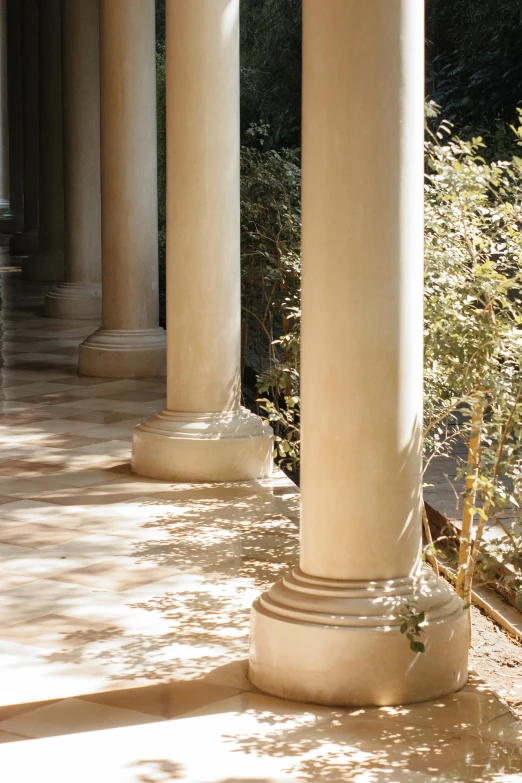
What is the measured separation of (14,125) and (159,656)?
1551 inches

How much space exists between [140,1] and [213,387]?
6650 mm

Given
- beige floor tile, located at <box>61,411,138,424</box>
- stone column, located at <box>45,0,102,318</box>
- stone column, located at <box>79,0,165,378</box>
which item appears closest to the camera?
beige floor tile, located at <box>61,411,138,424</box>

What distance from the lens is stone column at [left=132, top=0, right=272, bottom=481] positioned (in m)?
10.8

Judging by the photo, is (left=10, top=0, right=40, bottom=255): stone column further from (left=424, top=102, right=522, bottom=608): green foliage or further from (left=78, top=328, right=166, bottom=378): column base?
(left=424, top=102, right=522, bottom=608): green foliage

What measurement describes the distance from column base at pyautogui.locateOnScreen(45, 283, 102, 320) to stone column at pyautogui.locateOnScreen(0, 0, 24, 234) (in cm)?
2141

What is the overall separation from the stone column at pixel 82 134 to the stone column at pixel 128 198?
17.5ft

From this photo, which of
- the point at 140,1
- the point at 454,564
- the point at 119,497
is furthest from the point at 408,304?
the point at 140,1

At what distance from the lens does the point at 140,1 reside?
1575 centimetres

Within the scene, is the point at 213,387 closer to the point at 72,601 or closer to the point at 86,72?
the point at 72,601

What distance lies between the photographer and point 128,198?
1630cm

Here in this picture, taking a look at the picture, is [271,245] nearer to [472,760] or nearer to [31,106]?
[472,760]

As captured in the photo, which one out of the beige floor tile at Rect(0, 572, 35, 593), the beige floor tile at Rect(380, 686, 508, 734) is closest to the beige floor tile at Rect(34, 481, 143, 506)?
the beige floor tile at Rect(0, 572, 35, 593)

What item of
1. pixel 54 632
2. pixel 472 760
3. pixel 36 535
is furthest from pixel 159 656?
pixel 36 535

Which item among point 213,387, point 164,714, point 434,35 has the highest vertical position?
point 434,35
